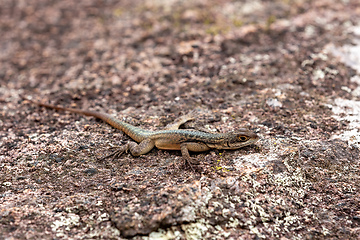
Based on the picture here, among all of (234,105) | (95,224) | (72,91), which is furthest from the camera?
(72,91)

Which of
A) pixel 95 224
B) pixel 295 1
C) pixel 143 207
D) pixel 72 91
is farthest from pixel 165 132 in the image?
pixel 295 1

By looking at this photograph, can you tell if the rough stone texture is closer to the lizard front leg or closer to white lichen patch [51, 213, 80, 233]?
white lichen patch [51, 213, 80, 233]

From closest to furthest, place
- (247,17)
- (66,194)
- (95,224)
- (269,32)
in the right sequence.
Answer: (95,224) → (66,194) → (269,32) → (247,17)

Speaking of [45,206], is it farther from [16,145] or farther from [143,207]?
[16,145]

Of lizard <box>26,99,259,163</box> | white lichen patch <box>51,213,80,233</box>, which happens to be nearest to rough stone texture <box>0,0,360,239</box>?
white lichen patch <box>51,213,80,233</box>

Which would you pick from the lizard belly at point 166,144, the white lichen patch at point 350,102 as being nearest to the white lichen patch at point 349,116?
the white lichen patch at point 350,102

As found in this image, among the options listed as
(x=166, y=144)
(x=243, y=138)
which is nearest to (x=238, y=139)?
(x=243, y=138)
